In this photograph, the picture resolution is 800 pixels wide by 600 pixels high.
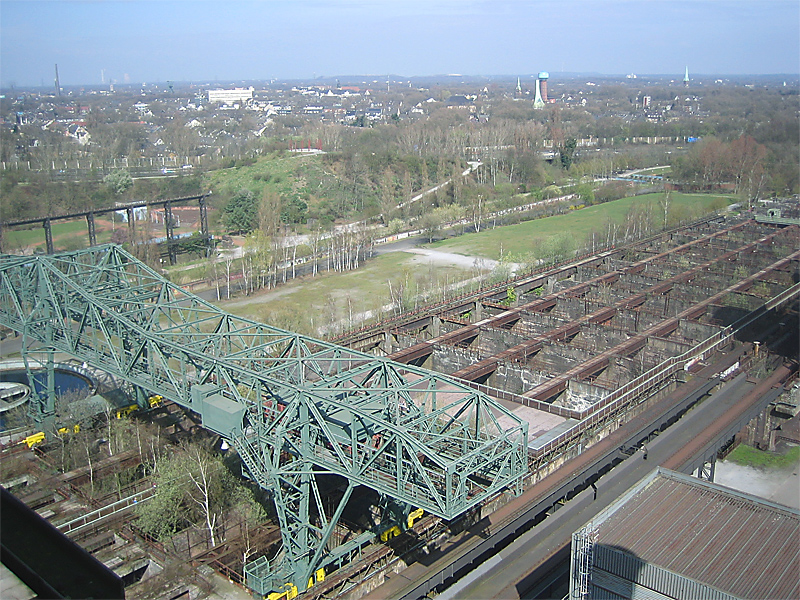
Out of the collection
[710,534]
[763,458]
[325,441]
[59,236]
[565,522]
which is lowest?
[763,458]

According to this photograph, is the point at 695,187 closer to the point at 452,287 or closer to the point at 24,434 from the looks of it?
the point at 452,287

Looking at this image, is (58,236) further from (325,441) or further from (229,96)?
(229,96)

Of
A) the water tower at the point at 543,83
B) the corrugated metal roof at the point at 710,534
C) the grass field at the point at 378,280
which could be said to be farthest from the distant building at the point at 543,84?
the corrugated metal roof at the point at 710,534

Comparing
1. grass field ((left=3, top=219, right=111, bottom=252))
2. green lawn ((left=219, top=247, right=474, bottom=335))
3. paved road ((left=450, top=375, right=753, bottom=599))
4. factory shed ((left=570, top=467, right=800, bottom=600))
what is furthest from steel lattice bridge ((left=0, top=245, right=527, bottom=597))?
grass field ((left=3, top=219, right=111, bottom=252))

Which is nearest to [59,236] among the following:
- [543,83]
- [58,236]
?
[58,236]

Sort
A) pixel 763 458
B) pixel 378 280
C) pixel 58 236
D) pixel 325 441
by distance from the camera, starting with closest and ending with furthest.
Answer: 1. pixel 325 441
2. pixel 763 458
3. pixel 378 280
4. pixel 58 236

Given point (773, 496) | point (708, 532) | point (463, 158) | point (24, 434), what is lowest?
point (773, 496)

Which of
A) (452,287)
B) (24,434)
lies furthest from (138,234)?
(24,434)
